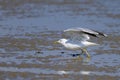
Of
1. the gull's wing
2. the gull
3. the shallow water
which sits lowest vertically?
the shallow water

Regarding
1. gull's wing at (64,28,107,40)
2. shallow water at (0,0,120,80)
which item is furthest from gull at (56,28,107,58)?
shallow water at (0,0,120,80)

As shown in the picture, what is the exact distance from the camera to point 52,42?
15.1m

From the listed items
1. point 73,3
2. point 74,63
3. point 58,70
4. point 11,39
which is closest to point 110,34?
point 11,39

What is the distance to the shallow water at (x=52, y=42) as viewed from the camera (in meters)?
11.4

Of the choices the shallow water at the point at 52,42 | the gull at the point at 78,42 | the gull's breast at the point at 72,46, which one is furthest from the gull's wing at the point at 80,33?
the shallow water at the point at 52,42

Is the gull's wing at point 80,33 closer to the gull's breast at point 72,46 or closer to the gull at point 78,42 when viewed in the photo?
the gull at point 78,42

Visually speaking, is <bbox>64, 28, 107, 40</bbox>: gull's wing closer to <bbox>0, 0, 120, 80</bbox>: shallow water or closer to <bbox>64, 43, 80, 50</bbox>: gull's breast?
<bbox>64, 43, 80, 50</bbox>: gull's breast

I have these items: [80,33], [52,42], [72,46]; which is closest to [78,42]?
[72,46]

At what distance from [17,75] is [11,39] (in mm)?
4778

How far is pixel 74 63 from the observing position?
41.7ft

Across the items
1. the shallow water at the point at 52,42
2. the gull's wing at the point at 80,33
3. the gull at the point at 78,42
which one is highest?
the gull's wing at the point at 80,33

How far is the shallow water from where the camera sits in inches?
450

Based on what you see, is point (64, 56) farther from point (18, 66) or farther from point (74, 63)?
point (18, 66)

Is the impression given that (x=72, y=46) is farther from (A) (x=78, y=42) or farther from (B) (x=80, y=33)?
(B) (x=80, y=33)
